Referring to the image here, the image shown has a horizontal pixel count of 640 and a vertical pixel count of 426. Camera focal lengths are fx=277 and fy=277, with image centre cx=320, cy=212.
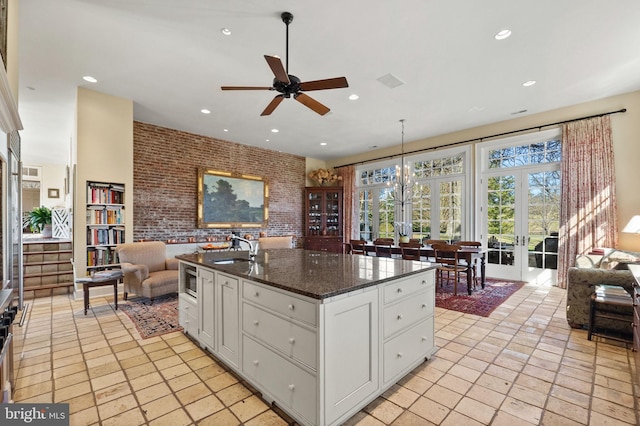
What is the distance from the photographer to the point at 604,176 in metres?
4.34

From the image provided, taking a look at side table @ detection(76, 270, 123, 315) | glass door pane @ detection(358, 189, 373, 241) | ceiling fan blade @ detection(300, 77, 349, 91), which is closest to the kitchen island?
ceiling fan blade @ detection(300, 77, 349, 91)

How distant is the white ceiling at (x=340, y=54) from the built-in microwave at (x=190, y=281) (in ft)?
7.91

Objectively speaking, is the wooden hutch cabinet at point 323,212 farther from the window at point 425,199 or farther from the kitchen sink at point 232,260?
the kitchen sink at point 232,260

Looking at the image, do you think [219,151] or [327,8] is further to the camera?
[219,151]

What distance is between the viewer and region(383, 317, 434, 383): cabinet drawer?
1.92 metres

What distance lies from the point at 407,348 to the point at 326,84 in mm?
2275

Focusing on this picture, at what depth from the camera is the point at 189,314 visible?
9.13ft

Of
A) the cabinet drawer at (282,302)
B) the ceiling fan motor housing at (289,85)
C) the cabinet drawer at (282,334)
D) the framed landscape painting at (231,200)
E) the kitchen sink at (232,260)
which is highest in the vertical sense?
the ceiling fan motor housing at (289,85)

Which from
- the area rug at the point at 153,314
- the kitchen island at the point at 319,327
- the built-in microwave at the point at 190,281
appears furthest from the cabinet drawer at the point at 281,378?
the area rug at the point at 153,314

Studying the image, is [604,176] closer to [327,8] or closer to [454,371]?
[454,371]

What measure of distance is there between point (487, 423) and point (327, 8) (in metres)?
3.32

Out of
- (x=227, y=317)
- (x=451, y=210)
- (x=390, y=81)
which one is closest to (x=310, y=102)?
(x=390, y=81)

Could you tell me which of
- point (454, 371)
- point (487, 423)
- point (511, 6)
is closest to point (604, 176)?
point (511, 6)

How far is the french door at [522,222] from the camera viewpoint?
16.4ft
